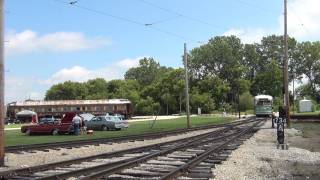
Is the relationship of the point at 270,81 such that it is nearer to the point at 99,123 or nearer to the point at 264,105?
the point at 264,105

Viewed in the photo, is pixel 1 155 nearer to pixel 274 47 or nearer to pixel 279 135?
pixel 279 135

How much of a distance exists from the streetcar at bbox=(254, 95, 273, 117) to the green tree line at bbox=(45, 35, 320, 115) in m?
58.2

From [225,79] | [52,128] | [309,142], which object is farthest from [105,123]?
[225,79]

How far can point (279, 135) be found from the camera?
26484mm

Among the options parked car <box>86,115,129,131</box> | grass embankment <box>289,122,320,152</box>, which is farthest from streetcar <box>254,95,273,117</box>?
grass embankment <box>289,122,320,152</box>

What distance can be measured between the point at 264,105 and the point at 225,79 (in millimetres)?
84761

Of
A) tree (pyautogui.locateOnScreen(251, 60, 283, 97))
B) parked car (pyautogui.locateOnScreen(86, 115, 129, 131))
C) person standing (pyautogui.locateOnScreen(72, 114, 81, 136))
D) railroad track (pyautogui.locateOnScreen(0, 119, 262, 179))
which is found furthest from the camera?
tree (pyautogui.locateOnScreen(251, 60, 283, 97))

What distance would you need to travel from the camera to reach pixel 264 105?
85.8 metres

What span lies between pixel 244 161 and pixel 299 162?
1.86 metres

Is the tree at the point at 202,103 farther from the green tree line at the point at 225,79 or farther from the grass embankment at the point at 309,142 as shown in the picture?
the grass embankment at the point at 309,142

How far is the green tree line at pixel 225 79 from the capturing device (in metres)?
150

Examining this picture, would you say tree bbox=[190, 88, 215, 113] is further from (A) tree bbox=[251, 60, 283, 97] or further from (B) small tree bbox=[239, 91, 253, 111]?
(A) tree bbox=[251, 60, 283, 97]

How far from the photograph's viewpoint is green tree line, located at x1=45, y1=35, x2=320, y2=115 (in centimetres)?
14950

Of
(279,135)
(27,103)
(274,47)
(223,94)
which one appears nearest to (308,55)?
(274,47)
